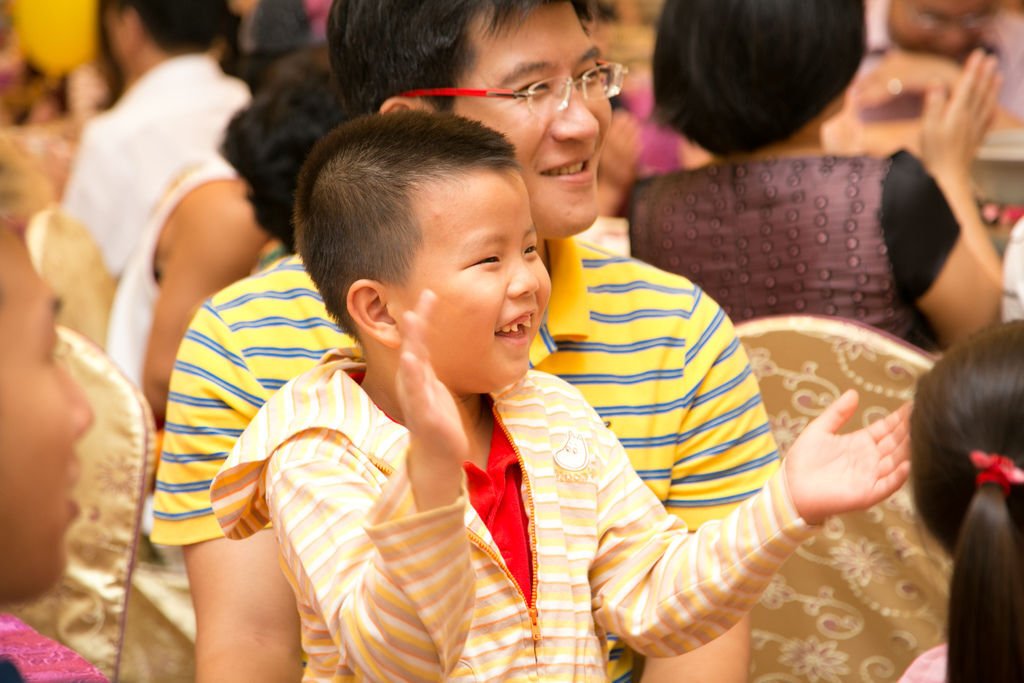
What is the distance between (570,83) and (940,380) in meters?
0.59

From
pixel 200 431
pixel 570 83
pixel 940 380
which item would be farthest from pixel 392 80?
pixel 940 380

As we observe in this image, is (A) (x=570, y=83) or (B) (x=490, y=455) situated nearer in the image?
(B) (x=490, y=455)

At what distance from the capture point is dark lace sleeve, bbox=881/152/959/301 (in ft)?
6.31

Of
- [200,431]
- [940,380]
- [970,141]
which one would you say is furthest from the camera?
[970,141]

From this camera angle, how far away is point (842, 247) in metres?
1.95

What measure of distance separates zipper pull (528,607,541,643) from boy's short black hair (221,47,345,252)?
116 centimetres

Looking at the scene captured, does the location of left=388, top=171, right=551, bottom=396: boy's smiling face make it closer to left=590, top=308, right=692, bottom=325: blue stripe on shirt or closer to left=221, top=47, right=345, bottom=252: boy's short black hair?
left=590, top=308, right=692, bottom=325: blue stripe on shirt

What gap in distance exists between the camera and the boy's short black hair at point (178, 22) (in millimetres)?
3322

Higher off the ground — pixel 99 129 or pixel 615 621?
pixel 615 621

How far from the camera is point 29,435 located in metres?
0.86

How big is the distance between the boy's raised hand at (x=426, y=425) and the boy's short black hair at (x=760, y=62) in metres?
1.24

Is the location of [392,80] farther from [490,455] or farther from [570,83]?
[490,455]

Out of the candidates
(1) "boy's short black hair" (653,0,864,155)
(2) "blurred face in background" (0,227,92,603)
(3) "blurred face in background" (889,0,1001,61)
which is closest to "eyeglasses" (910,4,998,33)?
(3) "blurred face in background" (889,0,1001,61)

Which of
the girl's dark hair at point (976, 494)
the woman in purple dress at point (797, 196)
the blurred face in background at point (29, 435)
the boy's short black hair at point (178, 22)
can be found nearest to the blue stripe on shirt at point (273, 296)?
the blurred face in background at point (29, 435)
